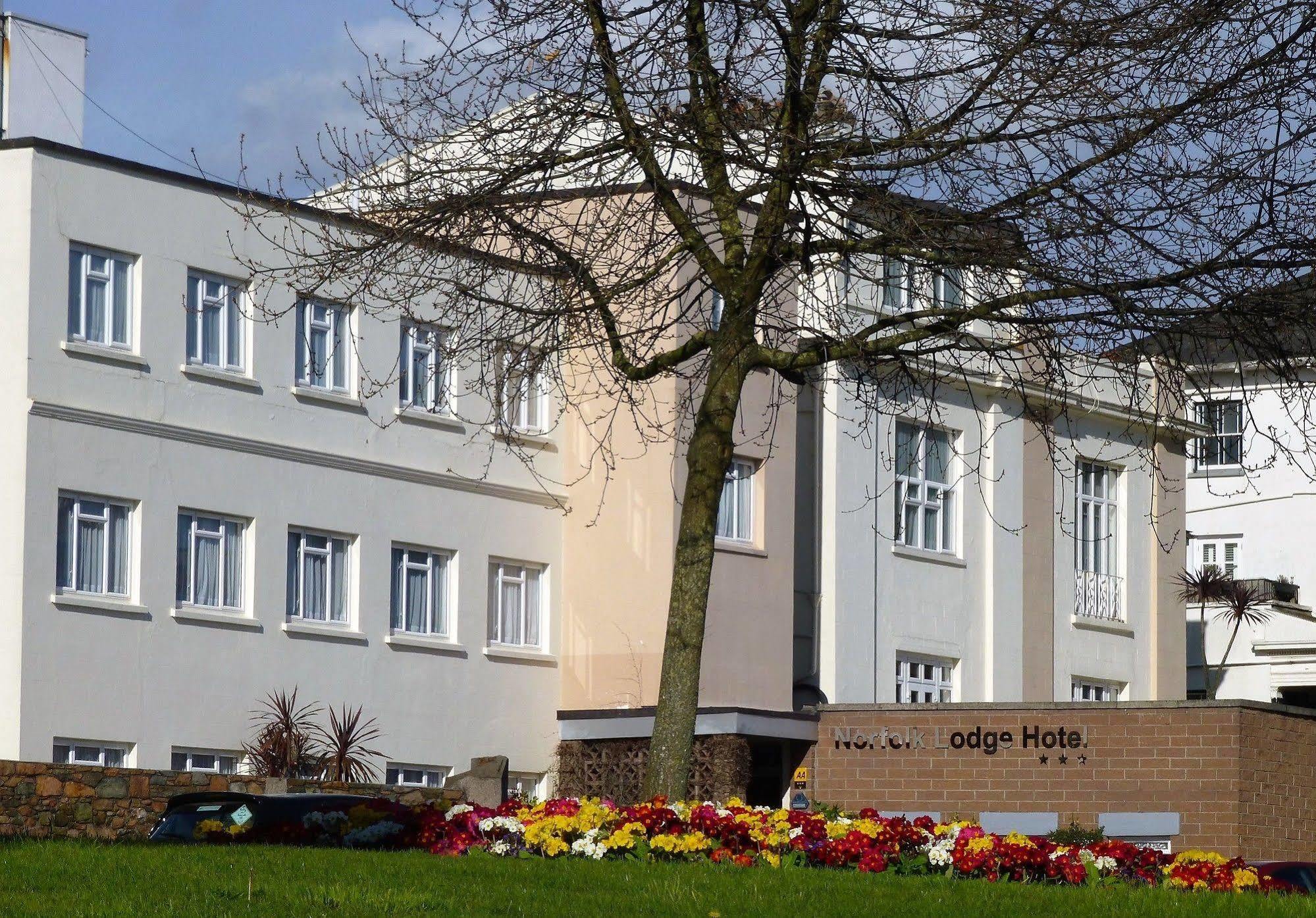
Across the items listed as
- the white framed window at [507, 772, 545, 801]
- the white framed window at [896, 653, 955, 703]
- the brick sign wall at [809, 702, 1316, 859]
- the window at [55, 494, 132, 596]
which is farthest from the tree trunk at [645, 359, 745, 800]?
the white framed window at [896, 653, 955, 703]

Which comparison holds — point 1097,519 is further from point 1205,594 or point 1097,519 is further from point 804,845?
point 804,845

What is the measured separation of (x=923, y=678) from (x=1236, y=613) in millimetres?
15164

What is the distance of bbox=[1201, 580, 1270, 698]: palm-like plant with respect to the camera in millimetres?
50875

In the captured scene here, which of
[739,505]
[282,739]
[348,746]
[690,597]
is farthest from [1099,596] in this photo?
[690,597]

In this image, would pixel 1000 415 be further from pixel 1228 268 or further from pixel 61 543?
pixel 1228 268

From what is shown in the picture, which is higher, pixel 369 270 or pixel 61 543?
pixel 369 270

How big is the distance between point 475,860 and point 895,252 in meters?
Result: 5.10

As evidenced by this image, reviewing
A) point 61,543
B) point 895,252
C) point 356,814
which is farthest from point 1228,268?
point 61,543

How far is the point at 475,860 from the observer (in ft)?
47.0

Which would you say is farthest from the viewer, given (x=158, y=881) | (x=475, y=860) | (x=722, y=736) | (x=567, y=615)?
(x=567, y=615)

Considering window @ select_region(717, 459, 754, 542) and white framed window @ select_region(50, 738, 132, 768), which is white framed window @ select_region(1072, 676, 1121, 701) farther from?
white framed window @ select_region(50, 738, 132, 768)

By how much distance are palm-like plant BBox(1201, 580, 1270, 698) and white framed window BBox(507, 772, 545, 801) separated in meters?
22.1

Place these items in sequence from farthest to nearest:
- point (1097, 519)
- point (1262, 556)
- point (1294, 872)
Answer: point (1262, 556) → point (1097, 519) → point (1294, 872)

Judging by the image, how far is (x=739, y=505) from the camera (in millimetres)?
35375
